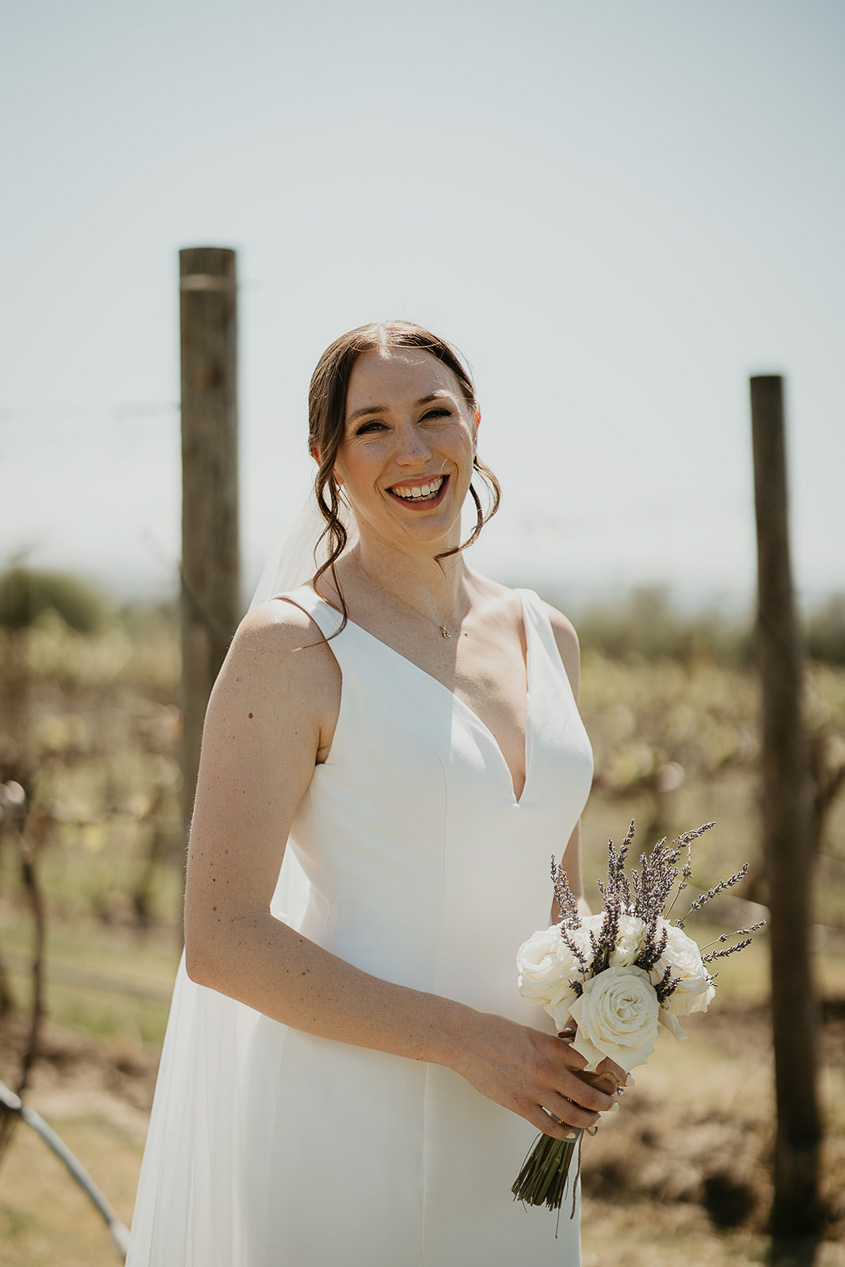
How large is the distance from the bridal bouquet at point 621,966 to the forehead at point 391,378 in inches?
36.6

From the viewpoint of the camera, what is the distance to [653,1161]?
4137 millimetres

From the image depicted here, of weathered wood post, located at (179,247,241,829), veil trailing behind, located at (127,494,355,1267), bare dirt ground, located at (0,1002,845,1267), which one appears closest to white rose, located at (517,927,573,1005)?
veil trailing behind, located at (127,494,355,1267)

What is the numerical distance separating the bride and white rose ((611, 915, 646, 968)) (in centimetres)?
20

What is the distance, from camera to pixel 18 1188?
412cm

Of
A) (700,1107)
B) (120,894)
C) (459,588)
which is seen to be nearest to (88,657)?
(120,894)

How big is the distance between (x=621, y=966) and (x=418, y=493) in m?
0.94

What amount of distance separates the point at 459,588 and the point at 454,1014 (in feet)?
3.03

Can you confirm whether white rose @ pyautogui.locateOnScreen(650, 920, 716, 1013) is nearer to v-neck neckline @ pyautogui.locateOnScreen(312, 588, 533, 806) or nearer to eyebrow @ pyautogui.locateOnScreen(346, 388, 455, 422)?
v-neck neckline @ pyautogui.locateOnScreen(312, 588, 533, 806)

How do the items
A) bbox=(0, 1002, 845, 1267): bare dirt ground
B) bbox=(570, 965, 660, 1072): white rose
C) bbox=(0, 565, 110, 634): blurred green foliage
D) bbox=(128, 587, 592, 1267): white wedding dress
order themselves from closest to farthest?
bbox=(570, 965, 660, 1072): white rose → bbox=(128, 587, 592, 1267): white wedding dress → bbox=(0, 1002, 845, 1267): bare dirt ground → bbox=(0, 565, 110, 634): blurred green foliage

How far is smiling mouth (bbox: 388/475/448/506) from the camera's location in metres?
2.01

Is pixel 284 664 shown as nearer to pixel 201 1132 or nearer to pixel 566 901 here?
pixel 566 901

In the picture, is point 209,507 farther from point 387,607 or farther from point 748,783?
point 748,783

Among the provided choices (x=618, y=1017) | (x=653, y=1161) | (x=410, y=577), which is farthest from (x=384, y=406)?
(x=653, y=1161)

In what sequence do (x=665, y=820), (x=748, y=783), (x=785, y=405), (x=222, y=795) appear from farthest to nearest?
(x=748, y=783)
(x=665, y=820)
(x=785, y=405)
(x=222, y=795)
